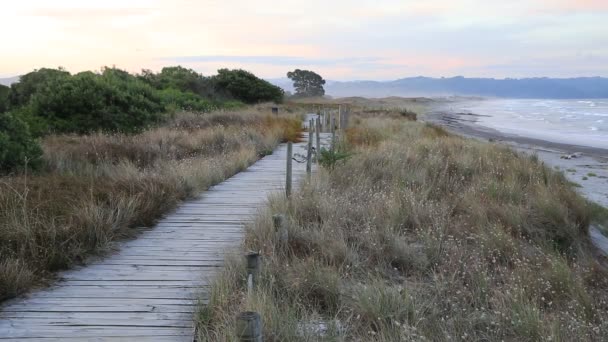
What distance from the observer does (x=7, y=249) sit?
4.84 meters

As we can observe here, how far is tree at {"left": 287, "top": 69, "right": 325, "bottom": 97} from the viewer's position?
102744 mm

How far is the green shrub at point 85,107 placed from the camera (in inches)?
656

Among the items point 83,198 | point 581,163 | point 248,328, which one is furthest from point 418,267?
point 581,163

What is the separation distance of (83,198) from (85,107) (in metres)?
12.2

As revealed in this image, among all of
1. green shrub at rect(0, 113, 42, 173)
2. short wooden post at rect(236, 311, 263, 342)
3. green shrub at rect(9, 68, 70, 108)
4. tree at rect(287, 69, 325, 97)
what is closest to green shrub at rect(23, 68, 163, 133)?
green shrub at rect(0, 113, 42, 173)

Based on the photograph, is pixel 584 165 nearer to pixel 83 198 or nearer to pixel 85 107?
pixel 85 107

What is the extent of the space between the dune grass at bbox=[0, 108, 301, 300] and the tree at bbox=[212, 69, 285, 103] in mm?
33282

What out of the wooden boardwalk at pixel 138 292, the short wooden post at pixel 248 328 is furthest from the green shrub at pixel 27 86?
the short wooden post at pixel 248 328

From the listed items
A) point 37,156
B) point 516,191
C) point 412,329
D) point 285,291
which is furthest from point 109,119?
point 412,329

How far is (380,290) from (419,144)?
33.8 feet

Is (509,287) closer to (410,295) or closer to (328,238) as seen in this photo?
(410,295)

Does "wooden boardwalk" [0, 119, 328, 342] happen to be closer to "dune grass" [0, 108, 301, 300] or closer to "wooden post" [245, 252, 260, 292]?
"dune grass" [0, 108, 301, 300]

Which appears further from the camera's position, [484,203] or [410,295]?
[484,203]

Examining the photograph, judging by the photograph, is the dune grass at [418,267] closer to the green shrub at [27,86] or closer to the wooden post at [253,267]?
the wooden post at [253,267]
